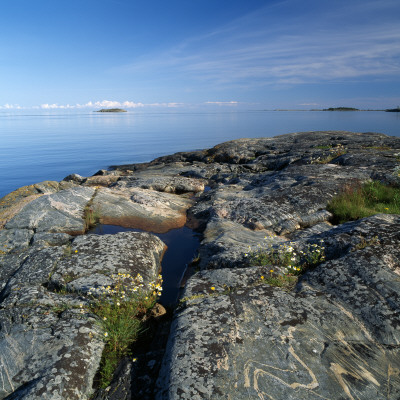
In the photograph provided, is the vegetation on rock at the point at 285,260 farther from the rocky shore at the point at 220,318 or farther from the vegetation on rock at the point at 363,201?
the vegetation on rock at the point at 363,201

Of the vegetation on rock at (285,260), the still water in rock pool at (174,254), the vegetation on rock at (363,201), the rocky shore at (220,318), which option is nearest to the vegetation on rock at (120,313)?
the rocky shore at (220,318)

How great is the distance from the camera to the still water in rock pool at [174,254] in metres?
7.03

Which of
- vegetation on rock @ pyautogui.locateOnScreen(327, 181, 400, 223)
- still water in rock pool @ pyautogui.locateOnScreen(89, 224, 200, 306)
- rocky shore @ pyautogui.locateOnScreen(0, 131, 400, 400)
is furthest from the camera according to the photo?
vegetation on rock @ pyautogui.locateOnScreen(327, 181, 400, 223)

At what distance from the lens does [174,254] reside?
29.7 ft

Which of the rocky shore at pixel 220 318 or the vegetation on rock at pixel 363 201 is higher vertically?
the vegetation on rock at pixel 363 201

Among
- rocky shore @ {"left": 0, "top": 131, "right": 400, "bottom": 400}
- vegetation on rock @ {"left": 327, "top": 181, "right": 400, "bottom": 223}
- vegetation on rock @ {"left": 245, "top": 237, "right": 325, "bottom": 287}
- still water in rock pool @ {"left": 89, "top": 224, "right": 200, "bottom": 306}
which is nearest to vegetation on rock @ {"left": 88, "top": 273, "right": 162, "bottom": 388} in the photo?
rocky shore @ {"left": 0, "top": 131, "right": 400, "bottom": 400}

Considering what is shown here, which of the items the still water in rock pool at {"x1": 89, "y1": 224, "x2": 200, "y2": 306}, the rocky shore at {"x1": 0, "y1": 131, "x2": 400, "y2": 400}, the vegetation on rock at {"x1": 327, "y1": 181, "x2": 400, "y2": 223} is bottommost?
the still water in rock pool at {"x1": 89, "y1": 224, "x2": 200, "y2": 306}

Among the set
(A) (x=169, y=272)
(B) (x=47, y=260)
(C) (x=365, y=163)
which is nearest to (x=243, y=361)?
(A) (x=169, y=272)

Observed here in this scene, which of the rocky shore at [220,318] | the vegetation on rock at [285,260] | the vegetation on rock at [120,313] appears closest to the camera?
the rocky shore at [220,318]

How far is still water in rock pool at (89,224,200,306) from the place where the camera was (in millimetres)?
7030

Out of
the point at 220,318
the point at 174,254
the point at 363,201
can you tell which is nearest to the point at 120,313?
the point at 220,318

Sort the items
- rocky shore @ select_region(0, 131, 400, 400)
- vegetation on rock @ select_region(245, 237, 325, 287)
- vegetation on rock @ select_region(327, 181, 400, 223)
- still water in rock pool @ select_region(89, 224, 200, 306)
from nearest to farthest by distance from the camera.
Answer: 1. rocky shore @ select_region(0, 131, 400, 400)
2. vegetation on rock @ select_region(245, 237, 325, 287)
3. still water in rock pool @ select_region(89, 224, 200, 306)
4. vegetation on rock @ select_region(327, 181, 400, 223)

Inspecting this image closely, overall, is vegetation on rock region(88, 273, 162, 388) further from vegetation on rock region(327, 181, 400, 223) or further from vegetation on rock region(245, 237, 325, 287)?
vegetation on rock region(327, 181, 400, 223)

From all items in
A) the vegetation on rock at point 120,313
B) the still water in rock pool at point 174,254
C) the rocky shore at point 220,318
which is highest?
the rocky shore at point 220,318
